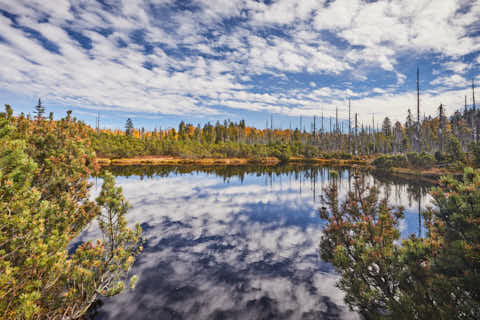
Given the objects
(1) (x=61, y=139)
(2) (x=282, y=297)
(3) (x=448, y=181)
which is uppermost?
(1) (x=61, y=139)

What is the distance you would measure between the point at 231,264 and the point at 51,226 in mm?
7669

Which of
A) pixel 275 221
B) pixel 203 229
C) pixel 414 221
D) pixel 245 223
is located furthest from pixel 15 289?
pixel 414 221

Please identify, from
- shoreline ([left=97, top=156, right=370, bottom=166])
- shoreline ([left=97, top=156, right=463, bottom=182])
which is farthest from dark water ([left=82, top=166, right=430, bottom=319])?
shoreline ([left=97, top=156, right=370, bottom=166])

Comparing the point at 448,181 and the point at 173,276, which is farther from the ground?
the point at 448,181

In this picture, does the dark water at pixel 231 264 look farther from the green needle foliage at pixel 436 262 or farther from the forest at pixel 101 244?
the green needle foliage at pixel 436 262

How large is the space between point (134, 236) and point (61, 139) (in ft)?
15.3

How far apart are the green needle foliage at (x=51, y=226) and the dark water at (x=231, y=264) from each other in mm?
2405

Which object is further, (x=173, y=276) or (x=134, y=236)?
(x=173, y=276)

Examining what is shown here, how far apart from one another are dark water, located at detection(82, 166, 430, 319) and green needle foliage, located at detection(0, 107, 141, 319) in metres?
2.40

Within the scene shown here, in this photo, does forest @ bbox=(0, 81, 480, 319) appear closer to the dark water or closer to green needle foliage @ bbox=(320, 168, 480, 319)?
green needle foliage @ bbox=(320, 168, 480, 319)

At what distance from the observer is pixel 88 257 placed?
591cm

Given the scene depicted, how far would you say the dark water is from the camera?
7.48 meters

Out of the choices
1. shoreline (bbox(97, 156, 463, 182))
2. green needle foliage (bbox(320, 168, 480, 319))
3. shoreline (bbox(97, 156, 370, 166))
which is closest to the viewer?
green needle foliage (bbox(320, 168, 480, 319))

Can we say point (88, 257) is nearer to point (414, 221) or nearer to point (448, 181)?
point (448, 181)
